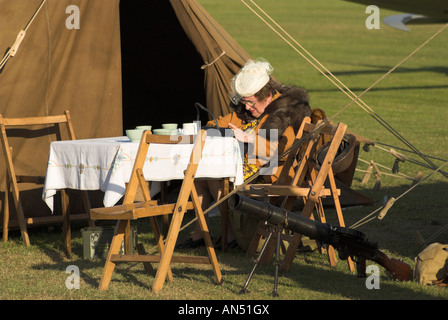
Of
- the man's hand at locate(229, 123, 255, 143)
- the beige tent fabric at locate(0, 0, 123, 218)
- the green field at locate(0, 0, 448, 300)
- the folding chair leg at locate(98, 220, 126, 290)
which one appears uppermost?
the beige tent fabric at locate(0, 0, 123, 218)

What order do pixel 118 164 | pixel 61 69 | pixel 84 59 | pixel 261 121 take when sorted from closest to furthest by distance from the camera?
pixel 118 164
pixel 261 121
pixel 61 69
pixel 84 59

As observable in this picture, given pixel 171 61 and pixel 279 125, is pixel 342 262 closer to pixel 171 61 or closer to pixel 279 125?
pixel 279 125

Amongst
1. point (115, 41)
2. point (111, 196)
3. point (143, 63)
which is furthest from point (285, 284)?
point (143, 63)

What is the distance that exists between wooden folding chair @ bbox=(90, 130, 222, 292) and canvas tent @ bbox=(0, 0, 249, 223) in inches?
65.4

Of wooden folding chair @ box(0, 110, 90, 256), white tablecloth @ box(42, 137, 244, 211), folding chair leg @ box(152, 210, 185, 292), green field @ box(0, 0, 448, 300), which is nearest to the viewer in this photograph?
folding chair leg @ box(152, 210, 185, 292)

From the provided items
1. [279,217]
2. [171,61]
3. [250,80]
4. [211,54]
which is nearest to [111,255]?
[279,217]

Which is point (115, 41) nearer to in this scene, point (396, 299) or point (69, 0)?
point (69, 0)

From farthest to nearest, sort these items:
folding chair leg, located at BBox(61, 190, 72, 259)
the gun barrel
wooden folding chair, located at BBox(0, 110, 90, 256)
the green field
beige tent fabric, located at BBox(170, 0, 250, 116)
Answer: beige tent fabric, located at BBox(170, 0, 250, 116), wooden folding chair, located at BBox(0, 110, 90, 256), folding chair leg, located at BBox(61, 190, 72, 259), the green field, the gun barrel

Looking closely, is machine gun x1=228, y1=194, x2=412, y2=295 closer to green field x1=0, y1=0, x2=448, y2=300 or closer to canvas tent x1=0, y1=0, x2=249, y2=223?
green field x1=0, y1=0, x2=448, y2=300

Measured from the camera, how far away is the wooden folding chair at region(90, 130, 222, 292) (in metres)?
4.41

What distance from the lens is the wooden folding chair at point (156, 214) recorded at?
14.5ft

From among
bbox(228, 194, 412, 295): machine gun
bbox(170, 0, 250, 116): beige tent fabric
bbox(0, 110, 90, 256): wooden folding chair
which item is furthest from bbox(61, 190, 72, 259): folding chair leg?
bbox(228, 194, 412, 295): machine gun

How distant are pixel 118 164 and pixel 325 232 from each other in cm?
129

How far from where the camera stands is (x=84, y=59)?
6.41 m
